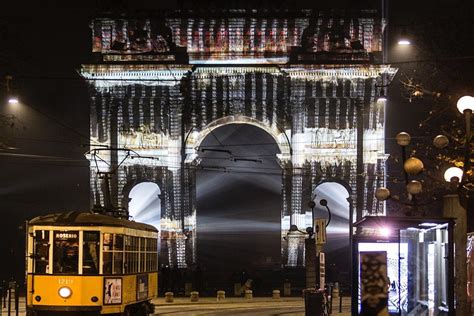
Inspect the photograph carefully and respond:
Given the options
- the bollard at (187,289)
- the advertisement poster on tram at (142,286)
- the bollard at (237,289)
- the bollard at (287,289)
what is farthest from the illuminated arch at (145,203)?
the advertisement poster on tram at (142,286)

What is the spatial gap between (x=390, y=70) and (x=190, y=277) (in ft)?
53.3

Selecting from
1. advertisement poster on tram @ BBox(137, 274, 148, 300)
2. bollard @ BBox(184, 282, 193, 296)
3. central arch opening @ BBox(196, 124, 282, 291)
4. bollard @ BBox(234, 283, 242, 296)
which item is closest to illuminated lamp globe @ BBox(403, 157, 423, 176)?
advertisement poster on tram @ BBox(137, 274, 148, 300)

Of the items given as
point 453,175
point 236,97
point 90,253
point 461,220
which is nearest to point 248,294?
point 236,97

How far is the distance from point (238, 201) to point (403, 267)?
133 feet

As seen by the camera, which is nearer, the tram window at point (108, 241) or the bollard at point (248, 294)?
the tram window at point (108, 241)

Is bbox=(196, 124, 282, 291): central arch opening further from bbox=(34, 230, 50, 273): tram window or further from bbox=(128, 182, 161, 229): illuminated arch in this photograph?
bbox=(34, 230, 50, 273): tram window

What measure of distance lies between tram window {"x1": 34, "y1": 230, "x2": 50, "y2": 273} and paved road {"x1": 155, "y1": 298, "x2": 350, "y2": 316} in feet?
34.7

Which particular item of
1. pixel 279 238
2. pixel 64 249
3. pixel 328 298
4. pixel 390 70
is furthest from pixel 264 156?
pixel 64 249

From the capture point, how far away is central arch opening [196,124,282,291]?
2283 inches

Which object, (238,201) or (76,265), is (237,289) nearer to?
(238,201)

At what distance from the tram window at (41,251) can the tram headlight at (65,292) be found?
1.99 feet

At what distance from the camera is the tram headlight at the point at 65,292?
22625 millimetres

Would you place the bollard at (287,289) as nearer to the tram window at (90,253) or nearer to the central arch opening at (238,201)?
the central arch opening at (238,201)

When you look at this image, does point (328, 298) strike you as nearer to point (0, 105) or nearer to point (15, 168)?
point (0, 105)
